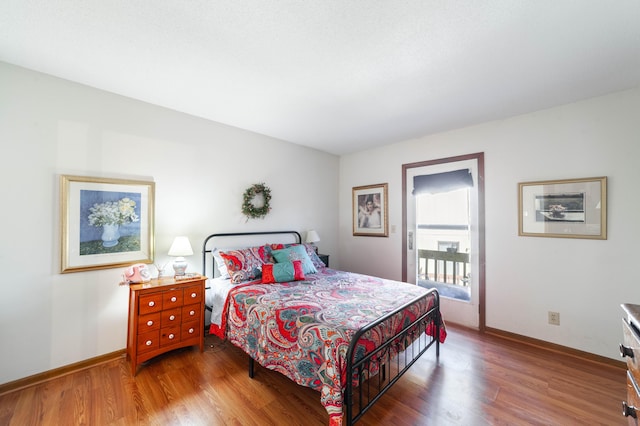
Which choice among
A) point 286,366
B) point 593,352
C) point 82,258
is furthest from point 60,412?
point 593,352

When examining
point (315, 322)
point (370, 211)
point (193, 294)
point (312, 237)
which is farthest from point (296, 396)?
point (370, 211)

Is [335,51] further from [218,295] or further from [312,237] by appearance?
[312,237]

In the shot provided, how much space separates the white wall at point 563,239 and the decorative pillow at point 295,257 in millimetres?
2293

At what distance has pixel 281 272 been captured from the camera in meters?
2.85

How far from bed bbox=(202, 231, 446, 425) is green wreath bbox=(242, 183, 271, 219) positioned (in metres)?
0.41

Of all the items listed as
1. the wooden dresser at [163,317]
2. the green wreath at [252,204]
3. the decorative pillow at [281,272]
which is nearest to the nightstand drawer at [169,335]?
the wooden dresser at [163,317]

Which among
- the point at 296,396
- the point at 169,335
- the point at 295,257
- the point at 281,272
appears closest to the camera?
the point at 296,396

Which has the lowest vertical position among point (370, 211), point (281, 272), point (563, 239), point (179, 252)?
point (281, 272)

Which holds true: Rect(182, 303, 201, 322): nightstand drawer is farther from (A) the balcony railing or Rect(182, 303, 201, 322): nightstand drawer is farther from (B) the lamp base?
(A) the balcony railing

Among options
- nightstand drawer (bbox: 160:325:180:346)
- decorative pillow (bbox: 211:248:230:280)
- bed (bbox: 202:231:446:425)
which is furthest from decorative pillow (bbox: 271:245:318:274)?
nightstand drawer (bbox: 160:325:180:346)

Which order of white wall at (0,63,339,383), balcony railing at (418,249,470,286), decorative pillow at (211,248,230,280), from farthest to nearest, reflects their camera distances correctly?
1. balcony railing at (418,249,470,286)
2. decorative pillow at (211,248,230,280)
3. white wall at (0,63,339,383)

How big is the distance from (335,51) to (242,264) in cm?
235

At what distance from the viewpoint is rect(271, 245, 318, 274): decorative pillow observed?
318 cm

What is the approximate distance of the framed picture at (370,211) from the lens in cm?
428
